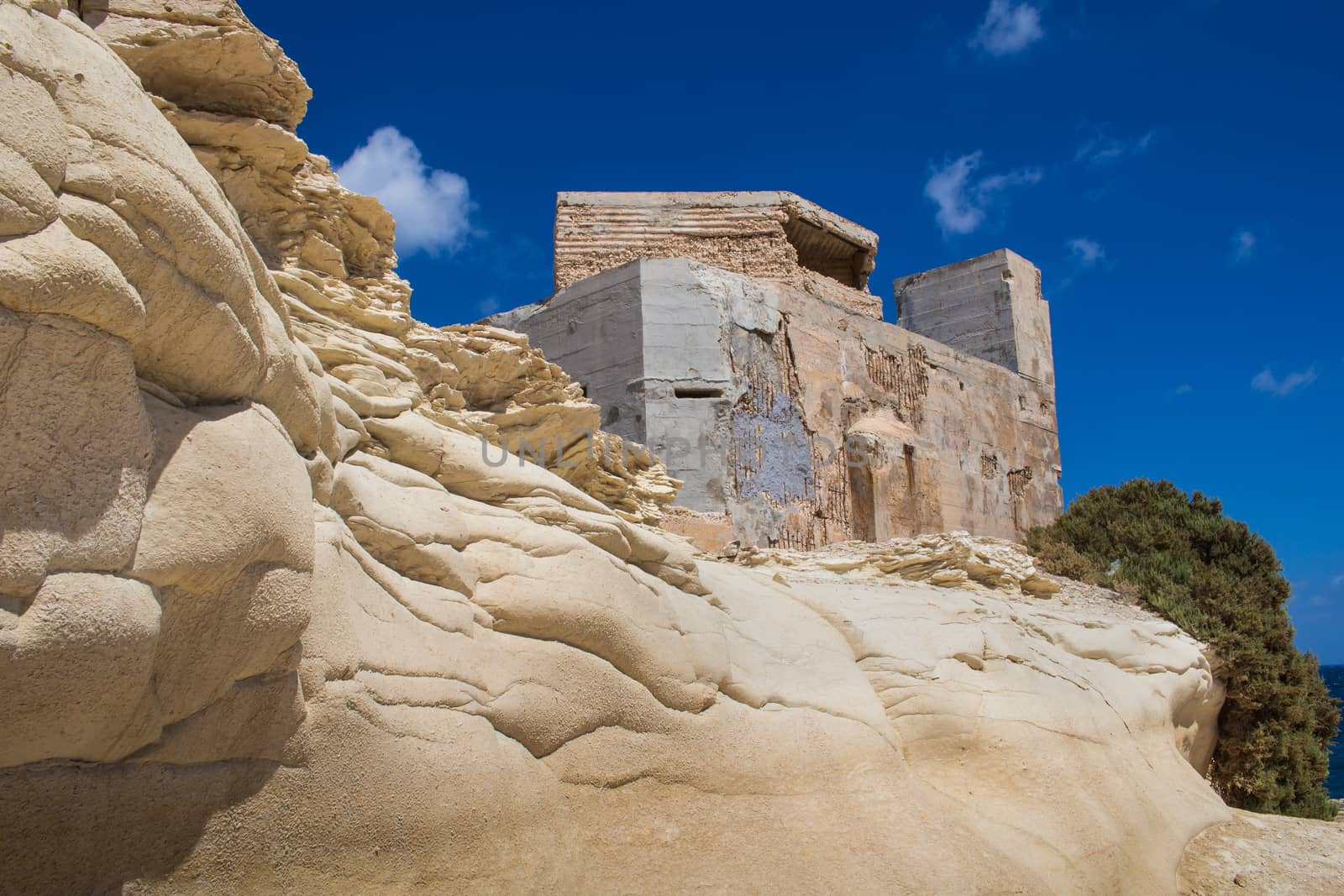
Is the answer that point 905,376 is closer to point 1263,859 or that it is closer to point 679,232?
point 679,232

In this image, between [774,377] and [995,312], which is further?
[995,312]

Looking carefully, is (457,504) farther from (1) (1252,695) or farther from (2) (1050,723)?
(1) (1252,695)

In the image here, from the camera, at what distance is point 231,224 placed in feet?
10.4

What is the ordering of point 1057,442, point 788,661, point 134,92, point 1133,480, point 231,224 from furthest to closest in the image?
point 1057,442
point 1133,480
point 788,661
point 231,224
point 134,92

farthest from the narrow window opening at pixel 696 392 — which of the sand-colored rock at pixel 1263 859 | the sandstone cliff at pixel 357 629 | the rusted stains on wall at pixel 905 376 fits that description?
the sand-colored rock at pixel 1263 859

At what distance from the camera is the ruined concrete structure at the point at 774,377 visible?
11938mm

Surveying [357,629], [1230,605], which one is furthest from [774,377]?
[357,629]

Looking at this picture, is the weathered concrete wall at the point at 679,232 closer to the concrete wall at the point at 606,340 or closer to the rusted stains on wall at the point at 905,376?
the concrete wall at the point at 606,340

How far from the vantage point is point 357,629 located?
12.1 ft

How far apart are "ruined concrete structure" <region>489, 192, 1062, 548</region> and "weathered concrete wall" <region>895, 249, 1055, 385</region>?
1.33 metres

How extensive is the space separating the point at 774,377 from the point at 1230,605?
566 cm

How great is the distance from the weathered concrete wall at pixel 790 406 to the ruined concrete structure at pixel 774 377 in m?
0.02

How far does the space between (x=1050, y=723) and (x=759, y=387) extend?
261 inches

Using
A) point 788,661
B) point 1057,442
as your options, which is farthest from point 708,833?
point 1057,442
